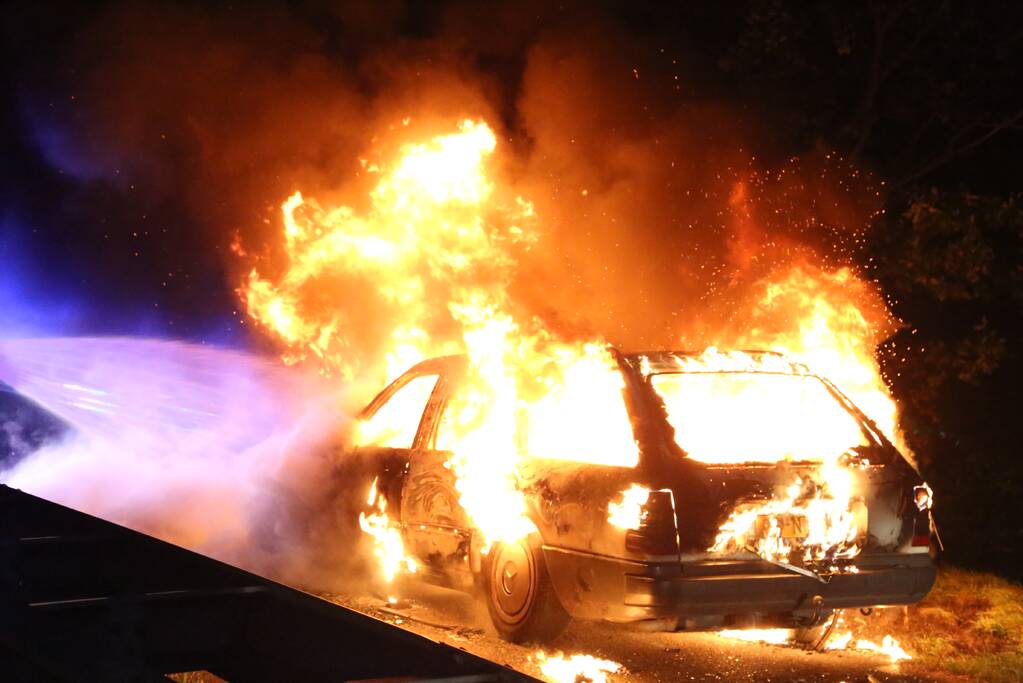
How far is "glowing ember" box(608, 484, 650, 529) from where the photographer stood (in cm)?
654

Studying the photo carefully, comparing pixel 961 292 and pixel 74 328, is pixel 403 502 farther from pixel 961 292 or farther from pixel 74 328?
pixel 74 328

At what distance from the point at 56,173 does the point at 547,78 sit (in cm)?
2353

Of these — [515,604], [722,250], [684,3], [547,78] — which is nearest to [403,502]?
[515,604]

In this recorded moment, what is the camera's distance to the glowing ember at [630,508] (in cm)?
654

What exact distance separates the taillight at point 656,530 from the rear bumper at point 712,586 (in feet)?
0.25

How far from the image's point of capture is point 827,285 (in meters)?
10.4

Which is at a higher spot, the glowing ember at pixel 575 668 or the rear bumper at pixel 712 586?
the rear bumper at pixel 712 586

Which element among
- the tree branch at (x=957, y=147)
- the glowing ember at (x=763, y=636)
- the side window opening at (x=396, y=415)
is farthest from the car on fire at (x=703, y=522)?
the tree branch at (x=957, y=147)

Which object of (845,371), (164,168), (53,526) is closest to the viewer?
(53,526)

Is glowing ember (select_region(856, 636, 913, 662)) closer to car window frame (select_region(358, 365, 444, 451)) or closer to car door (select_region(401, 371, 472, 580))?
car door (select_region(401, 371, 472, 580))

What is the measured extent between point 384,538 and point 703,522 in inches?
114

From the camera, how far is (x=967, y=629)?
26.3ft

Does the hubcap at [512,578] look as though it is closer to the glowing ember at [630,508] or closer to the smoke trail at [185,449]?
the glowing ember at [630,508]

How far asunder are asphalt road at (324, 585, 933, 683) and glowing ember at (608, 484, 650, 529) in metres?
0.60
